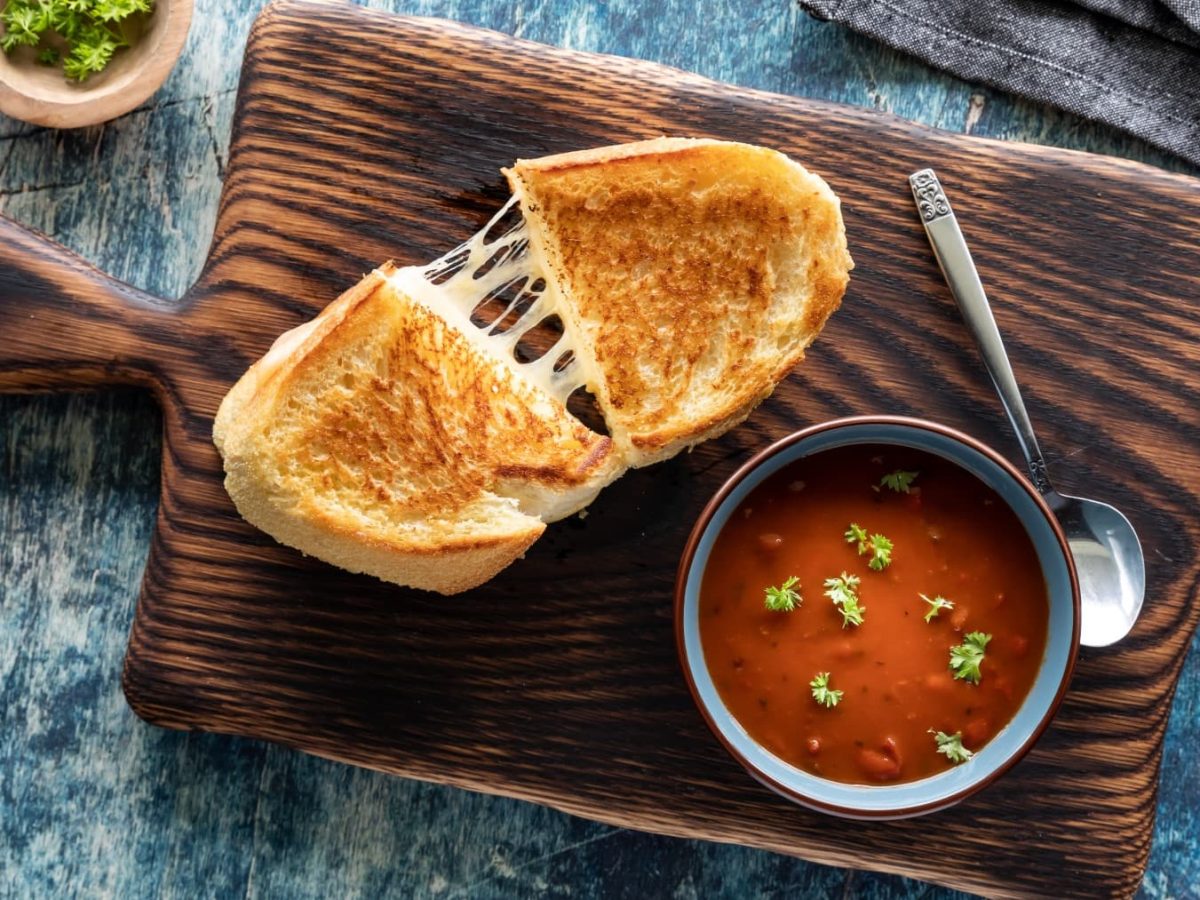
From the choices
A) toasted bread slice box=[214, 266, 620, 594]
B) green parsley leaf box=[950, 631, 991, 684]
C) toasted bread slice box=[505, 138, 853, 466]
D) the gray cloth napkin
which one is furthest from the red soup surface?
the gray cloth napkin

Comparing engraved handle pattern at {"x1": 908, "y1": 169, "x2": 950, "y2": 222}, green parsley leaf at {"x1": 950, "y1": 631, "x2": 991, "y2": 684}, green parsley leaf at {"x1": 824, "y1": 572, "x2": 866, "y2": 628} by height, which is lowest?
Result: green parsley leaf at {"x1": 950, "y1": 631, "x2": 991, "y2": 684}

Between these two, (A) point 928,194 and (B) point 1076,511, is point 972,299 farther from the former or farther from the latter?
(B) point 1076,511

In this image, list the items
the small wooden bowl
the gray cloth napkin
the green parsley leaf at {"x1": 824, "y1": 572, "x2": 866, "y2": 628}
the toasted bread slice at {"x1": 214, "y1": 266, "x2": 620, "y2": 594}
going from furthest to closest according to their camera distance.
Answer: the gray cloth napkin, the small wooden bowl, the toasted bread slice at {"x1": 214, "y1": 266, "x2": 620, "y2": 594}, the green parsley leaf at {"x1": 824, "y1": 572, "x2": 866, "y2": 628}

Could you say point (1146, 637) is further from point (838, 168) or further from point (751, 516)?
point (838, 168)

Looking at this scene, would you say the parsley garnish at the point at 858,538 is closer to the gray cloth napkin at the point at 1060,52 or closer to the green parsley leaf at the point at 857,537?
the green parsley leaf at the point at 857,537

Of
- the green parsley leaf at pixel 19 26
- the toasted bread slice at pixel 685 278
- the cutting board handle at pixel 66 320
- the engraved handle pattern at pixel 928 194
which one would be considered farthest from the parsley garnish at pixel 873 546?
the green parsley leaf at pixel 19 26

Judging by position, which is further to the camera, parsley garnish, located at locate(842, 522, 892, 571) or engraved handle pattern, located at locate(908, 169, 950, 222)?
engraved handle pattern, located at locate(908, 169, 950, 222)

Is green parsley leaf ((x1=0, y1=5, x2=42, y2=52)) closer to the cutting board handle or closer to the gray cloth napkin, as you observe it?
the cutting board handle

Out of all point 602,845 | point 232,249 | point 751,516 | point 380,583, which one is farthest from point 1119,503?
point 232,249
